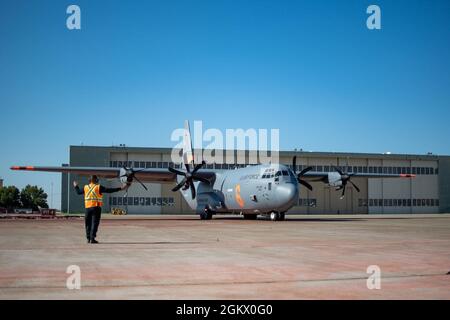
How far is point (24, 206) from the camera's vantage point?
523 feet

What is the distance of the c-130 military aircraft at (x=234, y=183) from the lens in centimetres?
3522

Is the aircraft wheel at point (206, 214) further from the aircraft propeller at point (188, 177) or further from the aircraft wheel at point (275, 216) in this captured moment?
the aircraft wheel at point (275, 216)

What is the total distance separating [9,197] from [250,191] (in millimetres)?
130548

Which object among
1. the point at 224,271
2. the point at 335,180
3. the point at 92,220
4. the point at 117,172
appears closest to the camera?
the point at 224,271

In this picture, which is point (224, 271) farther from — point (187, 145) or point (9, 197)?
point (9, 197)

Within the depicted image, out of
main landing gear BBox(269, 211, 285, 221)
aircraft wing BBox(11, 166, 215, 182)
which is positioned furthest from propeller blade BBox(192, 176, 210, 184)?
main landing gear BBox(269, 211, 285, 221)

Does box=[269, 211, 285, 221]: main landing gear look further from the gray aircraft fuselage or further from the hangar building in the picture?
the hangar building

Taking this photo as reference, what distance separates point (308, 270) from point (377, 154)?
82.8 meters

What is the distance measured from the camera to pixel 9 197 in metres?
151

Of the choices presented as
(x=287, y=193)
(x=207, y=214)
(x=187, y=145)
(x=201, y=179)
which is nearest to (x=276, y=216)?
(x=287, y=193)

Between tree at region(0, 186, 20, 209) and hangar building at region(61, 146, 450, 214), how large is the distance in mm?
74358

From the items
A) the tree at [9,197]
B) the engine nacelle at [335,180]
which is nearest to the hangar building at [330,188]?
the engine nacelle at [335,180]

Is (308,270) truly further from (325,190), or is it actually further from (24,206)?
(24,206)
